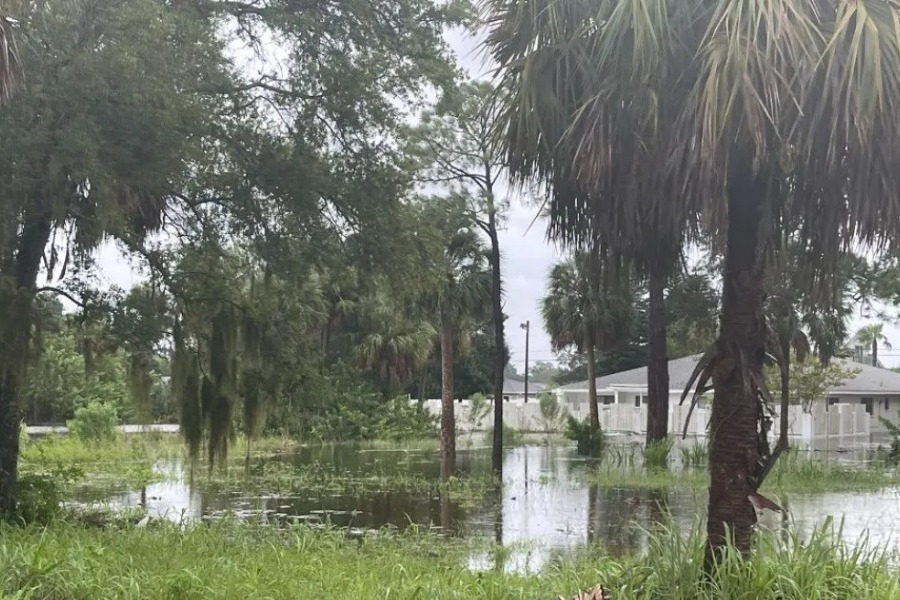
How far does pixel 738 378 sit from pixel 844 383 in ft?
128

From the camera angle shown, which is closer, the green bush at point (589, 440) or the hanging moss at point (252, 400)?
the hanging moss at point (252, 400)

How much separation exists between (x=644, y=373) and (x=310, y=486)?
29203mm

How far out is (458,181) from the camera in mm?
23219

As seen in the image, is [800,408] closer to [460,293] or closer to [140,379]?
[460,293]

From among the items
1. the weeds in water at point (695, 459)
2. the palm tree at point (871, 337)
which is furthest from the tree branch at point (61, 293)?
the palm tree at point (871, 337)

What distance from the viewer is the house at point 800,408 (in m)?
38.8

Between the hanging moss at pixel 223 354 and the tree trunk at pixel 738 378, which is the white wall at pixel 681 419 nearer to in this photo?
the hanging moss at pixel 223 354

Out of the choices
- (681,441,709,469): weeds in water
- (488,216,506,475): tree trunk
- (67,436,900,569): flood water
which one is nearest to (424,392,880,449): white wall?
(681,441,709,469): weeds in water

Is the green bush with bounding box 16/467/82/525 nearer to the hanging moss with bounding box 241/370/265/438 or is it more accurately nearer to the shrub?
the hanging moss with bounding box 241/370/265/438

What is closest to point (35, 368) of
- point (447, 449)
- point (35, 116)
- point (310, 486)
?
point (35, 116)

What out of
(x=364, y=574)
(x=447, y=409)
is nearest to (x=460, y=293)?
(x=447, y=409)

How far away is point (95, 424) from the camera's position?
28141 millimetres

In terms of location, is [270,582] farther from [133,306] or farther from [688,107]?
[133,306]

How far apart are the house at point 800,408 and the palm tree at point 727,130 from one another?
3132 centimetres
